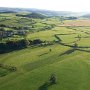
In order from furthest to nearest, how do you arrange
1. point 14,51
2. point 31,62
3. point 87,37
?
point 87,37, point 14,51, point 31,62

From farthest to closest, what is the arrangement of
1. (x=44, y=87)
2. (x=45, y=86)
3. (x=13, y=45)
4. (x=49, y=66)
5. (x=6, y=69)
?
(x=13, y=45) → (x=49, y=66) → (x=6, y=69) → (x=45, y=86) → (x=44, y=87)

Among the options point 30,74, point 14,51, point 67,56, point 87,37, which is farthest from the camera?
point 87,37

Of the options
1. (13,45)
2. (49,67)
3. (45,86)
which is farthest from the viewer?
(13,45)

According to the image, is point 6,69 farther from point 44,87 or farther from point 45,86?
point 44,87

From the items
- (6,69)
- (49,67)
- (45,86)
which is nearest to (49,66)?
(49,67)

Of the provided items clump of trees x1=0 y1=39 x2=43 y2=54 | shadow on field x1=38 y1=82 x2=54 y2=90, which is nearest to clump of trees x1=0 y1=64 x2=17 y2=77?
shadow on field x1=38 y1=82 x2=54 y2=90

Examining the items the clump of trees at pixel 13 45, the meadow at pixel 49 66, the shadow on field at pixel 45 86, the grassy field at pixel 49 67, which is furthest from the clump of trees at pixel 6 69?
the clump of trees at pixel 13 45

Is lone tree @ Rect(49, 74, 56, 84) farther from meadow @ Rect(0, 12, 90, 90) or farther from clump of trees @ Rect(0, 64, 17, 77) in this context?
clump of trees @ Rect(0, 64, 17, 77)

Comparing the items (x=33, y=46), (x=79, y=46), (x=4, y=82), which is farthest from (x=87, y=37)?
(x=4, y=82)

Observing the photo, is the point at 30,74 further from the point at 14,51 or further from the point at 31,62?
the point at 14,51
